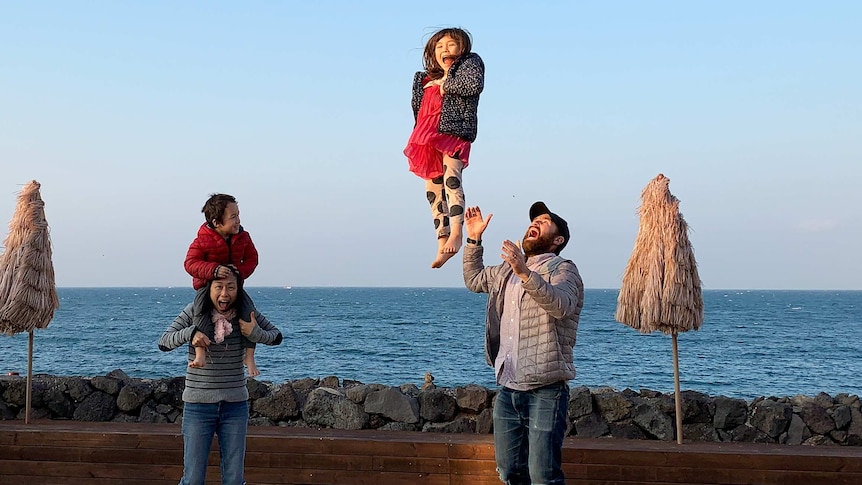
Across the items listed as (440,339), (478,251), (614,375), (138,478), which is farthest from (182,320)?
(440,339)

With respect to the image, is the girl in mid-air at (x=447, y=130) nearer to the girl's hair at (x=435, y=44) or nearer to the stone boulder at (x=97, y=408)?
the girl's hair at (x=435, y=44)

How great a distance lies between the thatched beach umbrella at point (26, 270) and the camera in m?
6.52

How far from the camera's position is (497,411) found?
4.03 metres

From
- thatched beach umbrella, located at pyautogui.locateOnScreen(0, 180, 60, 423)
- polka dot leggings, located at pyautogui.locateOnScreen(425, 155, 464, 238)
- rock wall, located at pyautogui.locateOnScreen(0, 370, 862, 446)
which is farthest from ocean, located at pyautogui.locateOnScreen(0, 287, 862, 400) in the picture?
polka dot leggings, located at pyautogui.locateOnScreen(425, 155, 464, 238)

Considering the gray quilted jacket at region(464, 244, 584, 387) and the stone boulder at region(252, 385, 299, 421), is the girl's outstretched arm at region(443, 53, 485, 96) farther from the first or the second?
the stone boulder at region(252, 385, 299, 421)

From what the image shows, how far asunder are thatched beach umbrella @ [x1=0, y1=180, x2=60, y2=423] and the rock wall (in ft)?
3.60

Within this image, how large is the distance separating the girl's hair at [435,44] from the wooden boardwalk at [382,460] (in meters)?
2.40

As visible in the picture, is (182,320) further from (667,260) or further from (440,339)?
(440,339)

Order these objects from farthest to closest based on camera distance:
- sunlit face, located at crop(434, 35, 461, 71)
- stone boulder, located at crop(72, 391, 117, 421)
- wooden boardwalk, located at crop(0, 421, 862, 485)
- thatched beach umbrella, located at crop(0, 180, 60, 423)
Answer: stone boulder, located at crop(72, 391, 117, 421) → thatched beach umbrella, located at crop(0, 180, 60, 423) → wooden boardwalk, located at crop(0, 421, 862, 485) → sunlit face, located at crop(434, 35, 461, 71)

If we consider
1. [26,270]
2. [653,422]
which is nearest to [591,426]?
[653,422]

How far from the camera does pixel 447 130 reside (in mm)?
4324

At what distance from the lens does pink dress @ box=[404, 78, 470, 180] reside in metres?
4.37

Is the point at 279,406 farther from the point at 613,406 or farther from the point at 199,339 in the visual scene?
the point at 199,339

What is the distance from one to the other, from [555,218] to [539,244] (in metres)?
0.15
